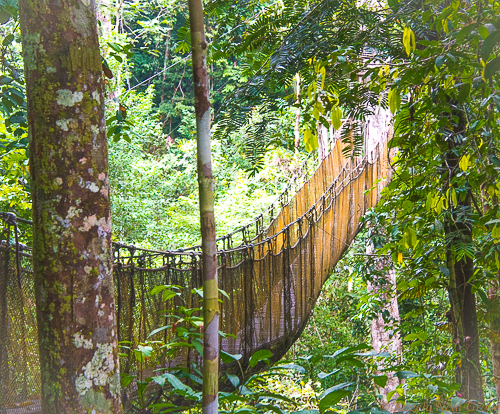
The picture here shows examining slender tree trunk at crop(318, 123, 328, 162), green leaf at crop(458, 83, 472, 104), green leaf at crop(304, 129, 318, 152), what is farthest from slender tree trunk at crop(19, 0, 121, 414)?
slender tree trunk at crop(318, 123, 328, 162)

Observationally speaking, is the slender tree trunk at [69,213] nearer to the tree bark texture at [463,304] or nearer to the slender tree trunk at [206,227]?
the slender tree trunk at [206,227]

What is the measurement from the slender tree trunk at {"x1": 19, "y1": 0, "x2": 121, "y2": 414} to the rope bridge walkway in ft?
1.95

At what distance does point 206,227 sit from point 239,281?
154 centimetres

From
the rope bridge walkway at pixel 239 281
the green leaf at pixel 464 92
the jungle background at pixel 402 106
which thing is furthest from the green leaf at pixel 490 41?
the rope bridge walkway at pixel 239 281

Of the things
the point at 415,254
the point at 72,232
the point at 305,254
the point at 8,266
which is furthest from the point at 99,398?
the point at 305,254

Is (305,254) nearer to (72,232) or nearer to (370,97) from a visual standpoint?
(370,97)

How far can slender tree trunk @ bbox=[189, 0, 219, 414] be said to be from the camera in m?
0.88

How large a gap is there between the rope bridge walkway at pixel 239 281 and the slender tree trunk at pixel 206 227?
0.58 metres

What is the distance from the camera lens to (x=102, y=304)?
82 centimetres

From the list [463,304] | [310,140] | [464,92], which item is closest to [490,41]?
[464,92]

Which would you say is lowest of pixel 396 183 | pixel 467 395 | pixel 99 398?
pixel 467 395

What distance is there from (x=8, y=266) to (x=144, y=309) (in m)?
0.59

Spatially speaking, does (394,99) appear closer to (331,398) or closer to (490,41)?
(490,41)

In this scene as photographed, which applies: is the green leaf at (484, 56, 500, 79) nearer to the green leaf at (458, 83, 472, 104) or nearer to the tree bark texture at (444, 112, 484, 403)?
the green leaf at (458, 83, 472, 104)
